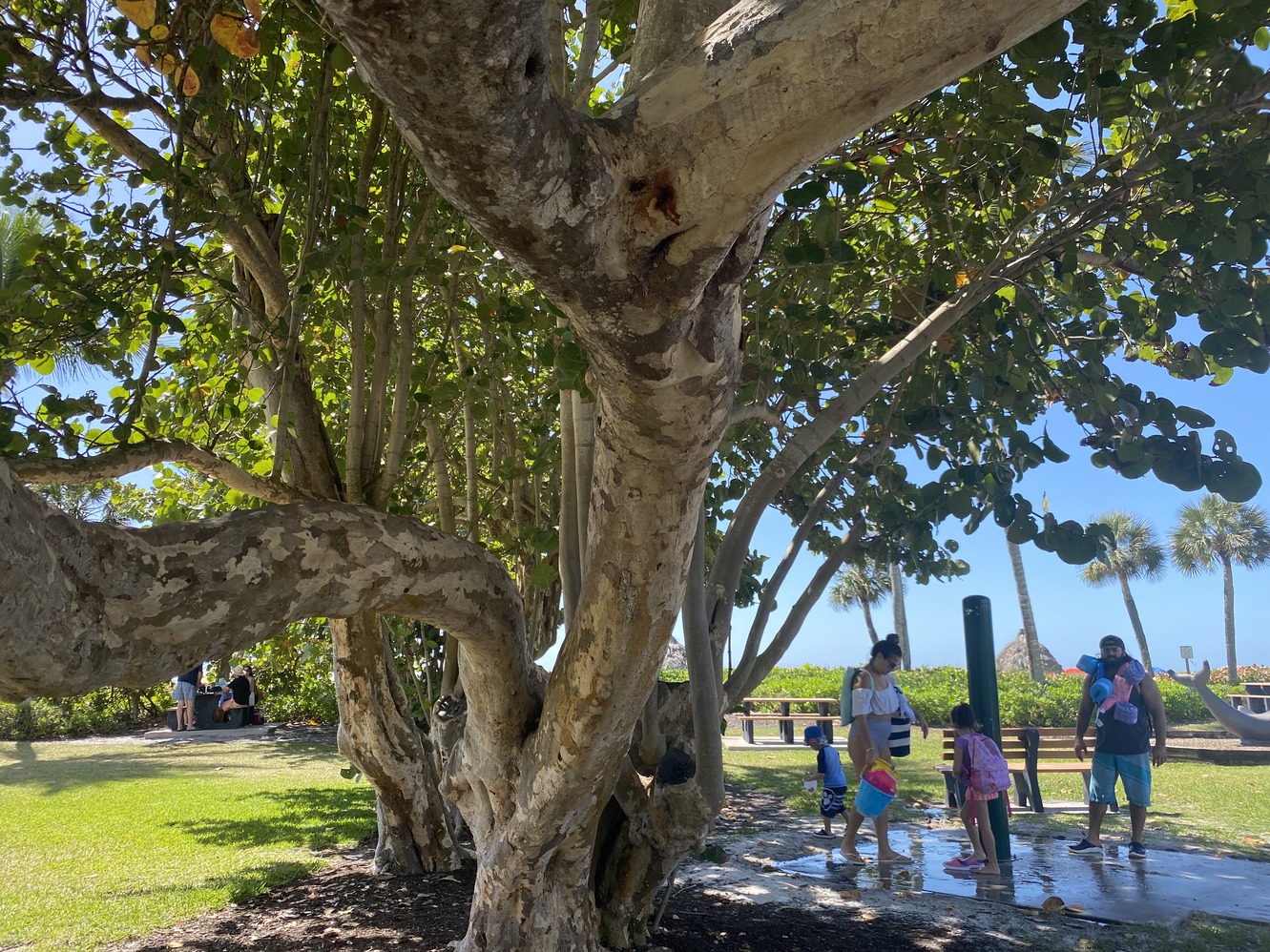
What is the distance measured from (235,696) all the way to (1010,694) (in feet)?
49.4

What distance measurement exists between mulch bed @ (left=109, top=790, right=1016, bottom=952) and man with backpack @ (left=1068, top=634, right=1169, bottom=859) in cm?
256

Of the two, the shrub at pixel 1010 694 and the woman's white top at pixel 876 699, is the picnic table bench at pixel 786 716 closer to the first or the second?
the shrub at pixel 1010 694

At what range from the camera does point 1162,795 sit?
10148 mm

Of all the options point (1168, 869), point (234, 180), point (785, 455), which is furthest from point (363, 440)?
point (1168, 869)

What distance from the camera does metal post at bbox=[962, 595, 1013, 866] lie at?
22.5 feet

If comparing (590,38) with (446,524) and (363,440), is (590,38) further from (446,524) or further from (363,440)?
(446,524)

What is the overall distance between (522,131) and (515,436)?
5.01 metres

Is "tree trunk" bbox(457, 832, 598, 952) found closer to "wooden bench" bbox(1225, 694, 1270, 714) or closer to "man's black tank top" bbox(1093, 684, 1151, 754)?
"man's black tank top" bbox(1093, 684, 1151, 754)

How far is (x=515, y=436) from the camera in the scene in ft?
22.0

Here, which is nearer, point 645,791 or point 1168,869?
point 645,791

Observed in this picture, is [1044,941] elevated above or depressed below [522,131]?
below

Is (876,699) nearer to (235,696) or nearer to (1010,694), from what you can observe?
(1010,694)

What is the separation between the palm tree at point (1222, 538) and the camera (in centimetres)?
4878

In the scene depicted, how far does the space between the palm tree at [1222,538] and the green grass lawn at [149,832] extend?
164 feet
